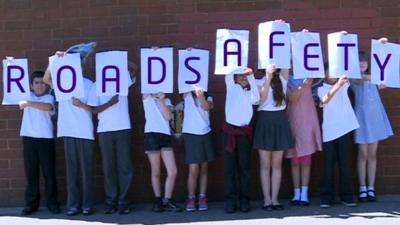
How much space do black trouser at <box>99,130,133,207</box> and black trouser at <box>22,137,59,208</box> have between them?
0.67 m

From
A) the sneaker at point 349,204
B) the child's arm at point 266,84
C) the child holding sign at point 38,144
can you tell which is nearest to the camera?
the child's arm at point 266,84

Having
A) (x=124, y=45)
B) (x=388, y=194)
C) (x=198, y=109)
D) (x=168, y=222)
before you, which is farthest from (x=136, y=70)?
(x=388, y=194)

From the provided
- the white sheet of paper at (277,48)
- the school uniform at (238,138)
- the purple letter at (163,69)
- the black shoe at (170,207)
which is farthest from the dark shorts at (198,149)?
the white sheet of paper at (277,48)

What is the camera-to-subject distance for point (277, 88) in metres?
7.11

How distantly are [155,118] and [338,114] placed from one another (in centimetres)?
213

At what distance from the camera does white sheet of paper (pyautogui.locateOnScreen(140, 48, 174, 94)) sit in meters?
7.22

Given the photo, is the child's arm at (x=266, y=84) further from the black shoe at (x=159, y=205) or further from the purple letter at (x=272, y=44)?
the black shoe at (x=159, y=205)

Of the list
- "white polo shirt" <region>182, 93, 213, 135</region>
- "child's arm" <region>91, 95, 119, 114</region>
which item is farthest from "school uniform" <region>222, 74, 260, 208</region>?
"child's arm" <region>91, 95, 119, 114</region>

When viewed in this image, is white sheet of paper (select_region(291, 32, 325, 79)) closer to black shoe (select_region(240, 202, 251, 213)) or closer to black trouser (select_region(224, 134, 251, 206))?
black trouser (select_region(224, 134, 251, 206))

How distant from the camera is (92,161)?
7.58 meters

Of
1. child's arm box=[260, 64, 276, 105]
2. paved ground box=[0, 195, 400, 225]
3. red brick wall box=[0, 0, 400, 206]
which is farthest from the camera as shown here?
red brick wall box=[0, 0, 400, 206]

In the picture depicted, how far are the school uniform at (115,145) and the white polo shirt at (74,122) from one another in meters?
0.12

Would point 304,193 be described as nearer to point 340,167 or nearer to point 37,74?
point 340,167

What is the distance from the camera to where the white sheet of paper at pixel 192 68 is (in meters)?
7.21
